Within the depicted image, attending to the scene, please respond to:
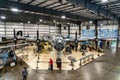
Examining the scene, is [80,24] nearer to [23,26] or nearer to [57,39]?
[23,26]

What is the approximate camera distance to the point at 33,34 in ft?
116

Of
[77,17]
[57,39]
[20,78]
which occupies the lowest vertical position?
[20,78]

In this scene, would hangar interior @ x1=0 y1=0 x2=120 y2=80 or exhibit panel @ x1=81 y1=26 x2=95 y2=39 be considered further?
→ exhibit panel @ x1=81 y1=26 x2=95 y2=39

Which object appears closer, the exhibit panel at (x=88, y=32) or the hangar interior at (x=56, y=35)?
the hangar interior at (x=56, y=35)

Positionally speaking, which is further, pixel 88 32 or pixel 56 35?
pixel 88 32

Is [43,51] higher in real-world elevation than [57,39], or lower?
lower

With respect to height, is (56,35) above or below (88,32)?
below

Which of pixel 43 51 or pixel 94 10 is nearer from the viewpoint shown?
pixel 94 10

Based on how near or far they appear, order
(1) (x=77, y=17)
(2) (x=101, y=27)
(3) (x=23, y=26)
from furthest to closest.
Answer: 1. (3) (x=23, y=26)
2. (2) (x=101, y=27)
3. (1) (x=77, y=17)

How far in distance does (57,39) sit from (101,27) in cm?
1983

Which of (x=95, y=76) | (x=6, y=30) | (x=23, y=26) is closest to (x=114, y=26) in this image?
(x=95, y=76)

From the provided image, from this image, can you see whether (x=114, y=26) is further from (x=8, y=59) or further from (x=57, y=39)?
(x=8, y=59)

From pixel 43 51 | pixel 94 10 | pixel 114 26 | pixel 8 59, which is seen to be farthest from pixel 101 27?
pixel 8 59

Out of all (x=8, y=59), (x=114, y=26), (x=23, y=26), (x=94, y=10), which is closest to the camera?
(x=94, y=10)
